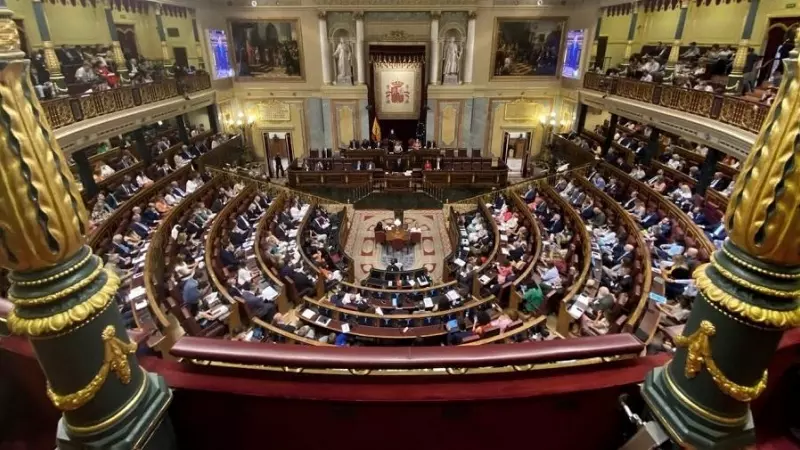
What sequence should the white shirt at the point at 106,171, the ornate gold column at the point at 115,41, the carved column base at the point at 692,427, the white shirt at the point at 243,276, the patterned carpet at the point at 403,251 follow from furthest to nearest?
the white shirt at the point at 106,171 < the ornate gold column at the point at 115,41 < the patterned carpet at the point at 403,251 < the white shirt at the point at 243,276 < the carved column base at the point at 692,427

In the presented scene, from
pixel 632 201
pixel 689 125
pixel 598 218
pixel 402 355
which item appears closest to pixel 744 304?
pixel 402 355

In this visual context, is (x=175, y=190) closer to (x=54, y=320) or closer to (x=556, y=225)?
(x=556, y=225)

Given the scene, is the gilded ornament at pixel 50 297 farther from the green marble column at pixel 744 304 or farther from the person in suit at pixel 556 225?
the person in suit at pixel 556 225

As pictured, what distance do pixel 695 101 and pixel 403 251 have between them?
30.9ft

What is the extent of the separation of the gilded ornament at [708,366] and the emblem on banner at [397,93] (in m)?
19.6

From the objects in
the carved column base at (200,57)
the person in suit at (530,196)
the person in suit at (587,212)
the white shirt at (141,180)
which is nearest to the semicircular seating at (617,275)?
the person in suit at (587,212)

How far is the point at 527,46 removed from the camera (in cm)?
1945

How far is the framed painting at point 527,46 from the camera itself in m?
18.9

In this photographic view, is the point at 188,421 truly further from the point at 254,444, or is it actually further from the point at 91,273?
the point at 91,273

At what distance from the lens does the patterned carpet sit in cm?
1268

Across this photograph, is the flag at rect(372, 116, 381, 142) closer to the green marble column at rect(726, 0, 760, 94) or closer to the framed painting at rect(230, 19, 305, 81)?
the framed painting at rect(230, 19, 305, 81)

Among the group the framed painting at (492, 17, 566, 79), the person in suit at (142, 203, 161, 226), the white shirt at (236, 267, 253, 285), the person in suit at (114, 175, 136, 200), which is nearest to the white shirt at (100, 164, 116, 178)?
the person in suit at (114, 175, 136, 200)

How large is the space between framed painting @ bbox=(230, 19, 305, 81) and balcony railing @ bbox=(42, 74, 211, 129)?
300 centimetres

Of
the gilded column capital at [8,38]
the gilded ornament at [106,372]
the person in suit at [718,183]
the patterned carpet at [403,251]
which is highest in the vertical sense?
the gilded column capital at [8,38]
